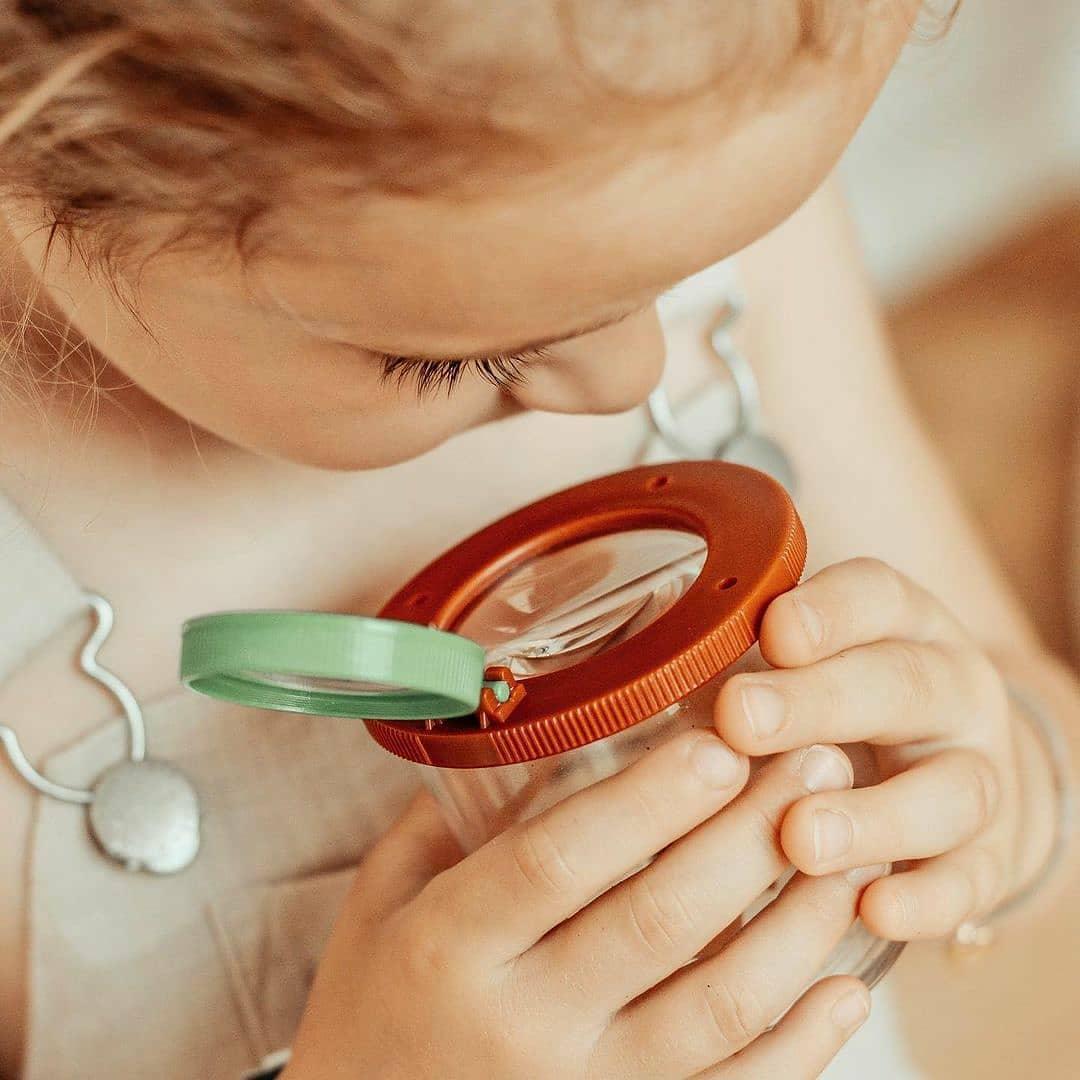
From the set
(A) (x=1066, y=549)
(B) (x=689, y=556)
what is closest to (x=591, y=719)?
(B) (x=689, y=556)

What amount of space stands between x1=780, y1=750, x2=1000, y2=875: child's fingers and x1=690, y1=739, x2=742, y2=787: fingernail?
0.11ft

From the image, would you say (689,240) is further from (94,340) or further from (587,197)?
(94,340)

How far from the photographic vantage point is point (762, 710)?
0.39 metres

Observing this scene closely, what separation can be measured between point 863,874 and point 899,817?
0.08 ft

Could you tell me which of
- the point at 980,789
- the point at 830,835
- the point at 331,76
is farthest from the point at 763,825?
the point at 331,76

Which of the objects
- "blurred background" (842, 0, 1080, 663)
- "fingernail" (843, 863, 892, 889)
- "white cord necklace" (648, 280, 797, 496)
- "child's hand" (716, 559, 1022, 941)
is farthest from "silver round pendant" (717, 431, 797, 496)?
"blurred background" (842, 0, 1080, 663)

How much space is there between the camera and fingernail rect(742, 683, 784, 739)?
393mm

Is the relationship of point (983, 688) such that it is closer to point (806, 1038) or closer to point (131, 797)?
point (806, 1038)

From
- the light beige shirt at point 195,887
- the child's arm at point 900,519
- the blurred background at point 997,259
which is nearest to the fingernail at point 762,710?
the child's arm at point 900,519

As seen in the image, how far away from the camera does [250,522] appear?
2.10 feet

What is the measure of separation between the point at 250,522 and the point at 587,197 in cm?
37

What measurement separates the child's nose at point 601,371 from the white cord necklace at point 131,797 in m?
0.27

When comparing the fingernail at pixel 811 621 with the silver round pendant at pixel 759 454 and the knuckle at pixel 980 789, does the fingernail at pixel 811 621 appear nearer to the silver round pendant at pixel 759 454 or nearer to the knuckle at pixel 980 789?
the knuckle at pixel 980 789

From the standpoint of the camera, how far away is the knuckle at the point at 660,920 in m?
0.41
